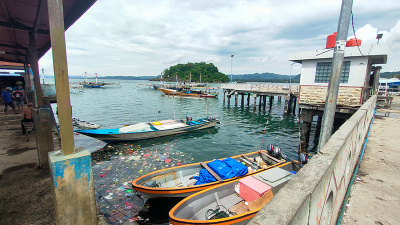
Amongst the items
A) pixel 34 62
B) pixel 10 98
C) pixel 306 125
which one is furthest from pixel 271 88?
pixel 10 98

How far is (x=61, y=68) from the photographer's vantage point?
2.87 m

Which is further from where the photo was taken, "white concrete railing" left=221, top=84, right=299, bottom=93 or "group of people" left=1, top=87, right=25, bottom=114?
"white concrete railing" left=221, top=84, right=299, bottom=93

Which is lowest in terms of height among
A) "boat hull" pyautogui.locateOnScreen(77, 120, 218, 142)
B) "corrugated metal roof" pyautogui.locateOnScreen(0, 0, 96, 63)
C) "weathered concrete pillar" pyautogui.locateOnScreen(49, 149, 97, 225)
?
"boat hull" pyautogui.locateOnScreen(77, 120, 218, 142)

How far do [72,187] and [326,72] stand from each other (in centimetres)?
1567

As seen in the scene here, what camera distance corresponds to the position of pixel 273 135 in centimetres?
1856

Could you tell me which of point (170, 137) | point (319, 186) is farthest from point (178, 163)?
point (319, 186)

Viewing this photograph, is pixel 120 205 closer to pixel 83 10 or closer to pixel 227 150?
pixel 83 10

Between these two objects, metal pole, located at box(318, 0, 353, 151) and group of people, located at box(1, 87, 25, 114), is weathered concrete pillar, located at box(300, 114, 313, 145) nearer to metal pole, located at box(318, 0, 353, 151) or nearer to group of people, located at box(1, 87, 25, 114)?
metal pole, located at box(318, 0, 353, 151)

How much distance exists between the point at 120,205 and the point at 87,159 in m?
5.30

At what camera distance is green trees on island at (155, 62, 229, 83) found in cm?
15400

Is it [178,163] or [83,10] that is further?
[178,163]

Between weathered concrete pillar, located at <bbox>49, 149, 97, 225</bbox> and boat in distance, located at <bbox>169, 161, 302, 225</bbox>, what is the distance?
2872 millimetres

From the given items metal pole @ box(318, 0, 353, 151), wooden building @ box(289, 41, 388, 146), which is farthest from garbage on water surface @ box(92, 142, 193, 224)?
wooden building @ box(289, 41, 388, 146)

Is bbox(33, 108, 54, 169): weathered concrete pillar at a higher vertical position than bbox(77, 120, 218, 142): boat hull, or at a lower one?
higher
